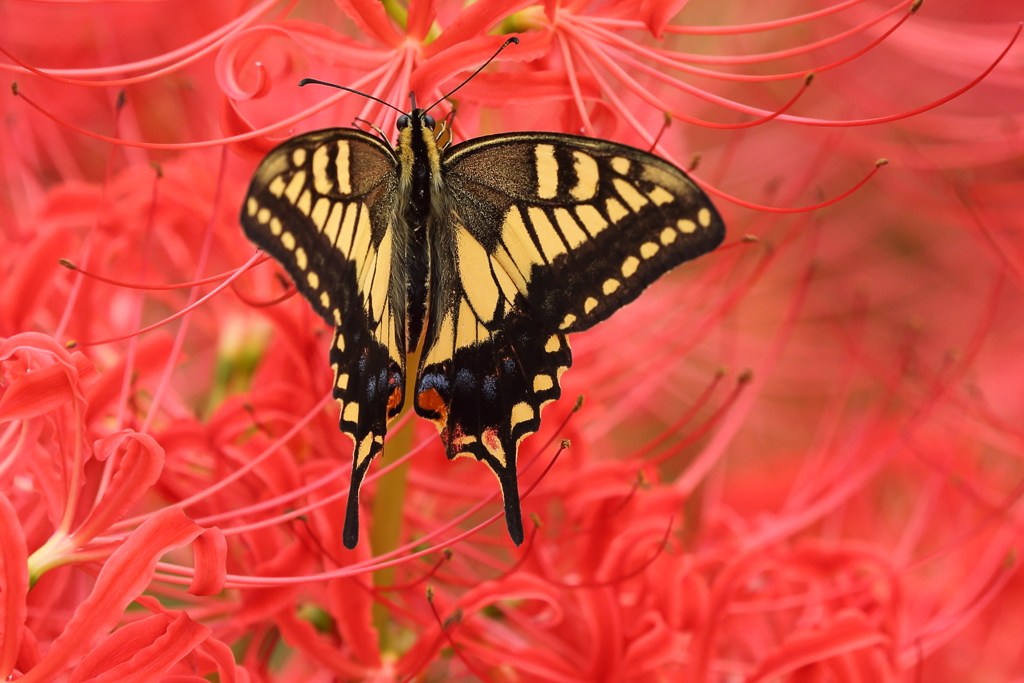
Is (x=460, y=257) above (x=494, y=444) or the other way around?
above


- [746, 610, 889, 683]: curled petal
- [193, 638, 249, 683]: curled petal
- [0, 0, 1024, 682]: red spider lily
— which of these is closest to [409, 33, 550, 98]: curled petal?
[0, 0, 1024, 682]: red spider lily

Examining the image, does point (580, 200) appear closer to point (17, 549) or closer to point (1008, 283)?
point (17, 549)

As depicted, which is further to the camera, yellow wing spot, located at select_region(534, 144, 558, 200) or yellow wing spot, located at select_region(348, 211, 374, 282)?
yellow wing spot, located at select_region(348, 211, 374, 282)

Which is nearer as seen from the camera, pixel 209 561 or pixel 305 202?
pixel 209 561

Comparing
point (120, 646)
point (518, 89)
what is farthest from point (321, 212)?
point (120, 646)

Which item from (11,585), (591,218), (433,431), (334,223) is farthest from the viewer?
(433,431)

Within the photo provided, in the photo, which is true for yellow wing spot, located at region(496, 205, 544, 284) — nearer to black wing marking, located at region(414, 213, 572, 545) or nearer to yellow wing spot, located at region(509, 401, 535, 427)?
black wing marking, located at region(414, 213, 572, 545)

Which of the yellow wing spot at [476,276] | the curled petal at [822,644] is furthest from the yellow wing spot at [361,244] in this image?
the curled petal at [822,644]

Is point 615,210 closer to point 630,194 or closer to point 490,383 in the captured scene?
point 630,194
